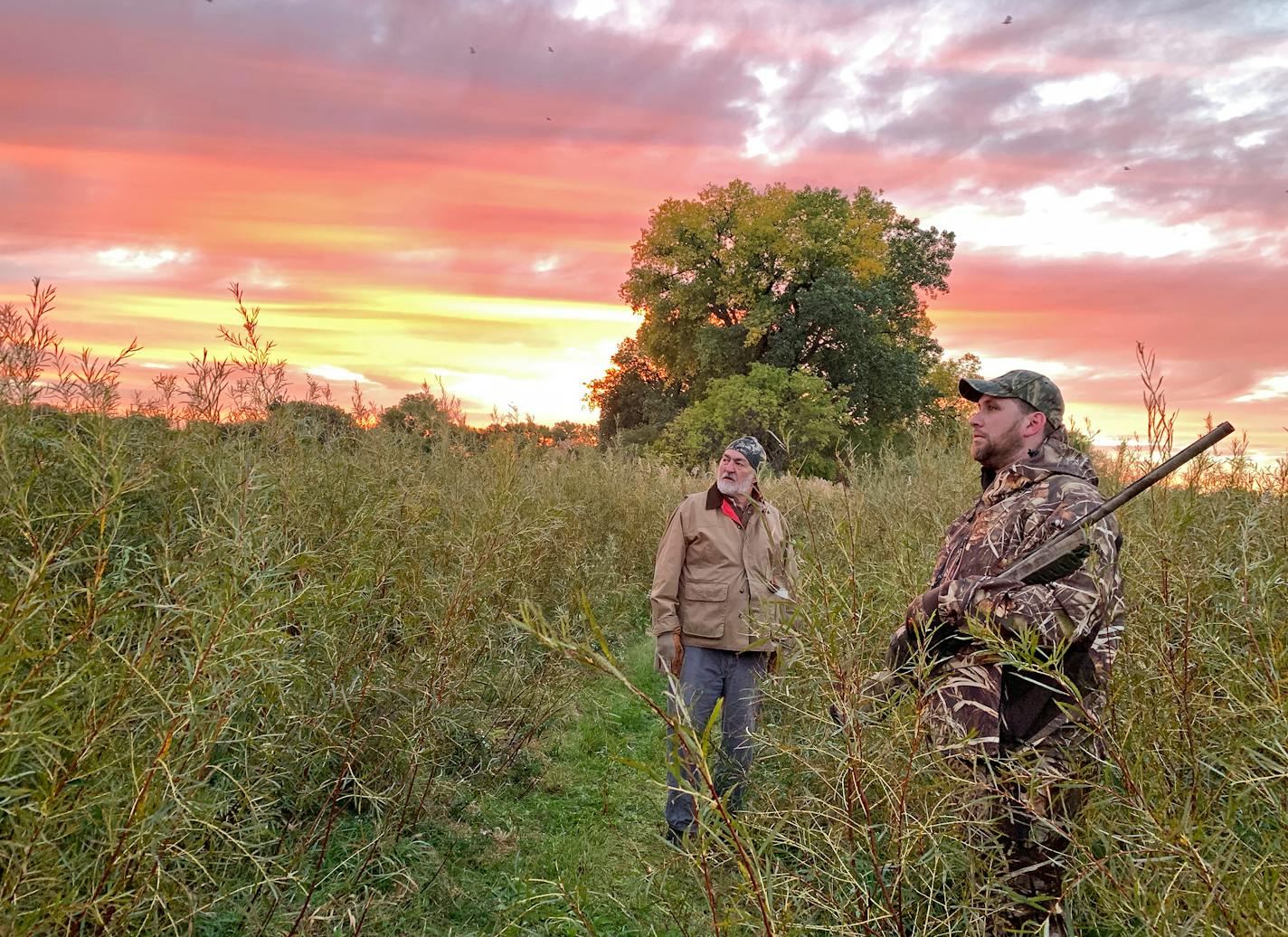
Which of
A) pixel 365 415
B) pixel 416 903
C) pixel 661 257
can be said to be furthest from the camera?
pixel 661 257

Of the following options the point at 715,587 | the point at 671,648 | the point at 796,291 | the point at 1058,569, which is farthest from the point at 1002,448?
the point at 796,291

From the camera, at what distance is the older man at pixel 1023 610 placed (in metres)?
2.57

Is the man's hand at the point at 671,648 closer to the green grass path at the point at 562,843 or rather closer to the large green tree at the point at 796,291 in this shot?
the green grass path at the point at 562,843

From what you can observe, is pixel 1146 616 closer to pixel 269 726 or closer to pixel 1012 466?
pixel 1012 466

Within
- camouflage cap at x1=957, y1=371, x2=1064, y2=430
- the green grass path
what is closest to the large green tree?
the green grass path

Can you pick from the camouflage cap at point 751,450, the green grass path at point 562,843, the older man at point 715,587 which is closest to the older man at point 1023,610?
the green grass path at point 562,843

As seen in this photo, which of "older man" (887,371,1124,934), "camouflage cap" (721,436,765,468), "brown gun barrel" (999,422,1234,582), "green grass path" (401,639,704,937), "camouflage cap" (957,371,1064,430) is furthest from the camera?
"camouflage cap" (721,436,765,468)

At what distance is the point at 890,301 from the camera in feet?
120

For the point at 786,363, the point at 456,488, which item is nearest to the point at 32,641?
the point at 456,488

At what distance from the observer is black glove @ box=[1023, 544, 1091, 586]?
2.66 metres

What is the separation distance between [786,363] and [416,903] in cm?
3423

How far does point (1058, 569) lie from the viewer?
2711 millimetres

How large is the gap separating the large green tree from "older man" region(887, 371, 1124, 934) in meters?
31.9

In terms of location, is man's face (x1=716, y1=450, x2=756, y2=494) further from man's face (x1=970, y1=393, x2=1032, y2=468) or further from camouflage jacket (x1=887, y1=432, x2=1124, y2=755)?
camouflage jacket (x1=887, y1=432, x2=1124, y2=755)
